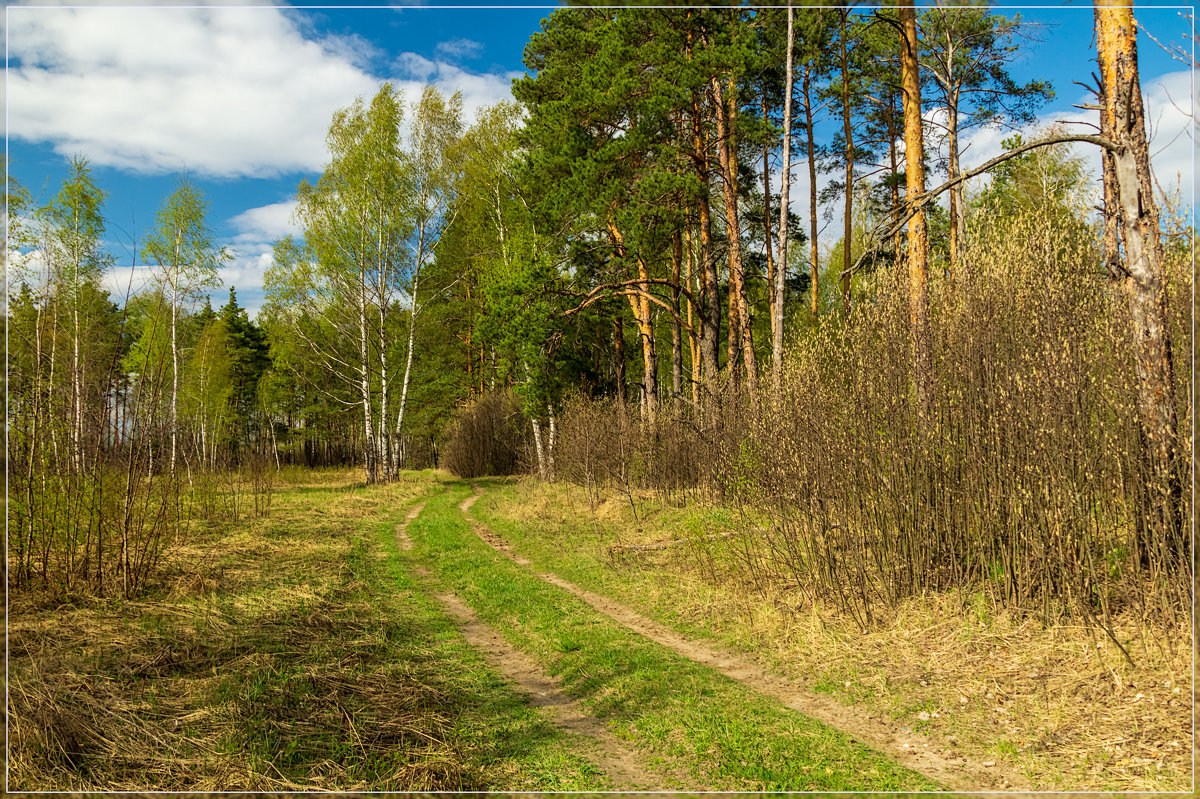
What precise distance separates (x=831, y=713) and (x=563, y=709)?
72.9 inches

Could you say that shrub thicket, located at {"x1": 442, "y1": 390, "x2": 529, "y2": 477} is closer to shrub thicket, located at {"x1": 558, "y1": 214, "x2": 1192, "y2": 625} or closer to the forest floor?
the forest floor

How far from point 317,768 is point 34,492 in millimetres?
4935

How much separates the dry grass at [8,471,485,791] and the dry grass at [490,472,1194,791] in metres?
2.82

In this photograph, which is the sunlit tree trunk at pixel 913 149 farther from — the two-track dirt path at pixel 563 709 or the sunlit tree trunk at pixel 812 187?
the sunlit tree trunk at pixel 812 187

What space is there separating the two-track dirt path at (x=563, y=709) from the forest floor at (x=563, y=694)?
2 centimetres

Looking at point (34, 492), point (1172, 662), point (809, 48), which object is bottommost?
point (1172, 662)

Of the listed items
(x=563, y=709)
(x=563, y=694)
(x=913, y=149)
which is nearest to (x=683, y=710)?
(x=563, y=709)

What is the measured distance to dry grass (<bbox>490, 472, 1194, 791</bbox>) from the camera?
138 inches

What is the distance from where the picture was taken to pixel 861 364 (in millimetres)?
5902

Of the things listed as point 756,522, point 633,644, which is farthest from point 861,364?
point 633,644

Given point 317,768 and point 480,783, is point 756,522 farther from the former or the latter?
point 317,768

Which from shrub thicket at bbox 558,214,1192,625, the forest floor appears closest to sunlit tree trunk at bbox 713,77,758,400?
shrub thicket at bbox 558,214,1192,625

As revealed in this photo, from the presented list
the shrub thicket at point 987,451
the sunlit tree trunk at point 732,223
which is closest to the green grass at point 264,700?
the shrub thicket at point 987,451

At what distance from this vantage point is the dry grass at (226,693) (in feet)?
10.5
